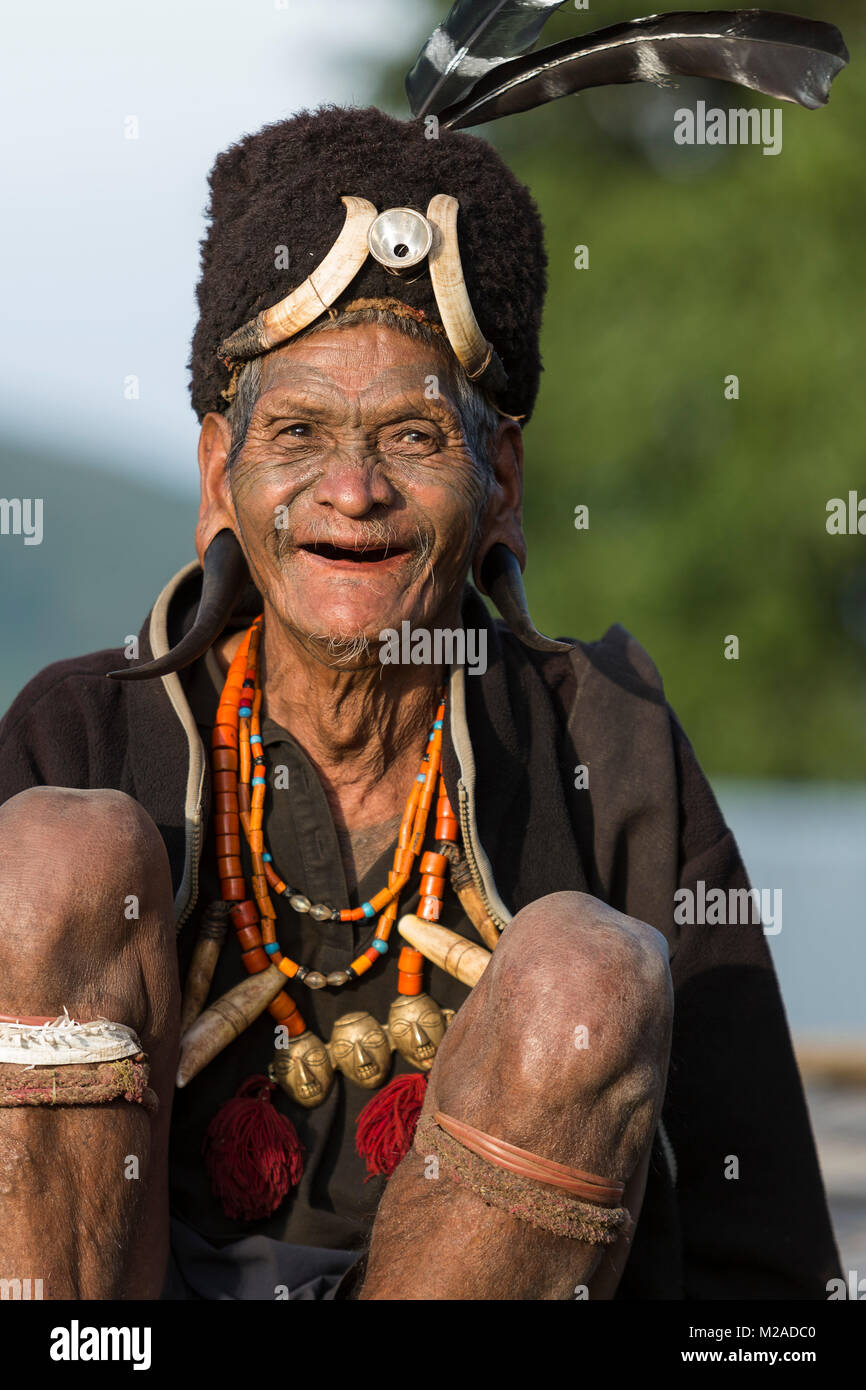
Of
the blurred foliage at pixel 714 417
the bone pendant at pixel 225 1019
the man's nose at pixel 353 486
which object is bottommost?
the bone pendant at pixel 225 1019

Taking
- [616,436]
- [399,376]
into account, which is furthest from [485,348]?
[616,436]

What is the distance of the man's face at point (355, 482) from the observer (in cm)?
255

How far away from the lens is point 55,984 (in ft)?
6.23

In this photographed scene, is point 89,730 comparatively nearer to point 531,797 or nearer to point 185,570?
point 185,570

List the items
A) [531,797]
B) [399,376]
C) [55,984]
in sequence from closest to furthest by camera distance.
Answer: [55,984]
[399,376]
[531,797]

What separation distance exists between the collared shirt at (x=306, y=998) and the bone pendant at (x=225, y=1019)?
6 cm

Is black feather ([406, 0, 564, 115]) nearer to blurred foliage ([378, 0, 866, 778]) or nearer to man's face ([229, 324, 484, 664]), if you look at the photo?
man's face ([229, 324, 484, 664])

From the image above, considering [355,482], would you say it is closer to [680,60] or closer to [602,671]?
[602,671]

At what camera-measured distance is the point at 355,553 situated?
260 centimetres

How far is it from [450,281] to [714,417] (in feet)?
37.2

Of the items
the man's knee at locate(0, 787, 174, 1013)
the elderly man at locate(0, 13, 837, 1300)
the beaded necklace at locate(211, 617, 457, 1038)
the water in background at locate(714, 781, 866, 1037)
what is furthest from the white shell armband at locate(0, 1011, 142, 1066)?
the water in background at locate(714, 781, 866, 1037)

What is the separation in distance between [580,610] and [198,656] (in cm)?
1140

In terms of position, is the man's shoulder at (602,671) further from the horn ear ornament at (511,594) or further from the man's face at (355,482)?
the man's face at (355,482)

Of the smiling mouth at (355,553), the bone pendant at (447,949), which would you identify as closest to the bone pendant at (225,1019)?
the bone pendant at (447,949)
